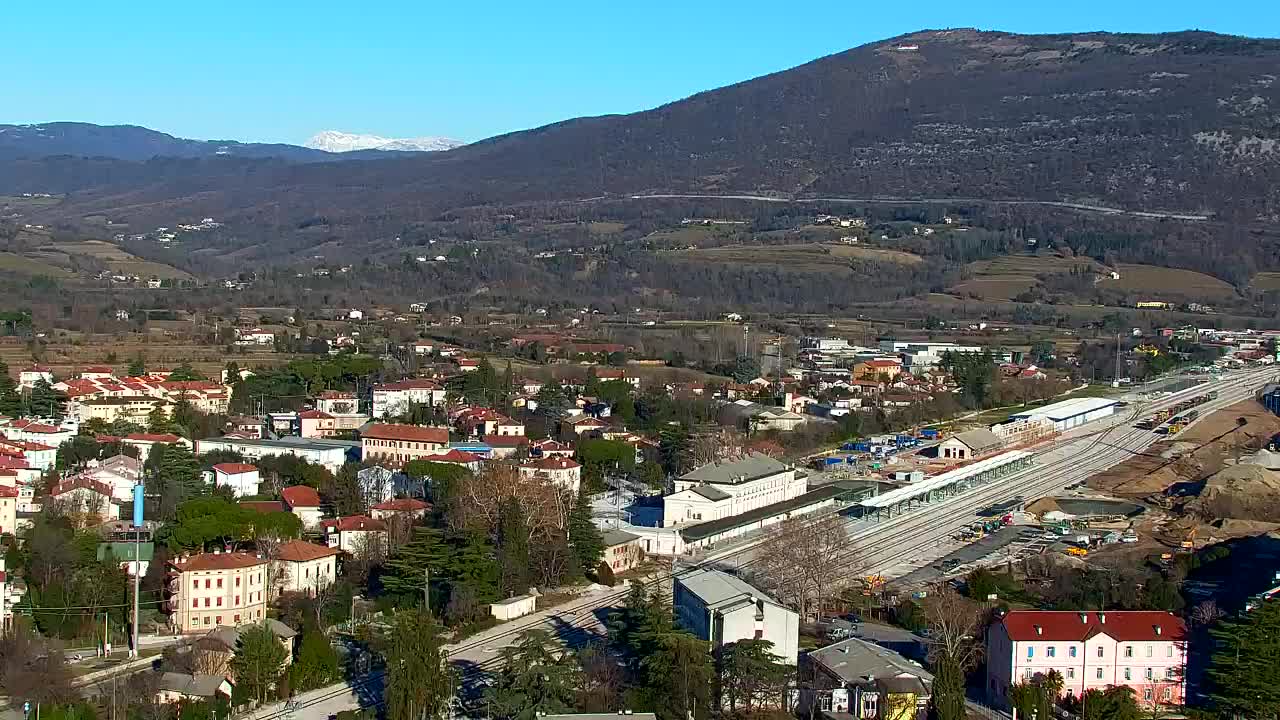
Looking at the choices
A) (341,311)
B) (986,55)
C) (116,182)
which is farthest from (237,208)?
(341,311)

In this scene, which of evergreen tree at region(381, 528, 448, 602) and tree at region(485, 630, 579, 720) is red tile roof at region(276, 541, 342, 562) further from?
tree at region(485, 630, 579, 720)

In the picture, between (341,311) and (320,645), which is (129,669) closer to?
(320,645)

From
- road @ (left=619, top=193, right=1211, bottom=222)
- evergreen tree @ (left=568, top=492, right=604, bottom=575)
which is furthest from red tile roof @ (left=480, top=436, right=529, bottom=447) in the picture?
road @ (left=619, top=193, right=1211, bottom=222)

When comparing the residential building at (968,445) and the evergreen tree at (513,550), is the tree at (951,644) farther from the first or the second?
A: the residential building at (968,445)

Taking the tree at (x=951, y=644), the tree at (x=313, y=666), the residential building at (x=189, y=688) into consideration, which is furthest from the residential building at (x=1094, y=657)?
the residential building at (x=189, y=688)

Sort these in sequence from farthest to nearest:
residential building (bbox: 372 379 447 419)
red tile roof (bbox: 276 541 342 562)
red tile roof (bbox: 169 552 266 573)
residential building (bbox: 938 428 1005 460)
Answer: residential building (bbox: 372 379 447 419)
residential building (bbox: 938 428 1005 460)
red tile roof (bbox: 276 541 342 562)
red tile roof (bbox: 169 552 266 573)
